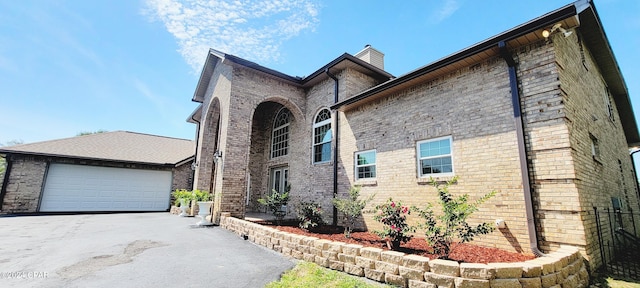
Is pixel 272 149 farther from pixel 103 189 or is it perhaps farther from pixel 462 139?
pixel 103 189

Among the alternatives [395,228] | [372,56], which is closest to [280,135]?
[372,56]

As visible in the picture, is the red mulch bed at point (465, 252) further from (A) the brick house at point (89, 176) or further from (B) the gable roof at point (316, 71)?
(A) the brick house at point (89, 176)

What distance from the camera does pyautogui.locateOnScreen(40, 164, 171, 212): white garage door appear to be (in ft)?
43.7

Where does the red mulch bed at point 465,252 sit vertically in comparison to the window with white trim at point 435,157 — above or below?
below

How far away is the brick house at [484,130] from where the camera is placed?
4.45m

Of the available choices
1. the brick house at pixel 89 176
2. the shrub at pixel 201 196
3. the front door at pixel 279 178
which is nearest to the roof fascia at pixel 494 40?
the front door at pixel 279 178

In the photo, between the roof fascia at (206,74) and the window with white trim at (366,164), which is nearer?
the window with white trim at (366,164)

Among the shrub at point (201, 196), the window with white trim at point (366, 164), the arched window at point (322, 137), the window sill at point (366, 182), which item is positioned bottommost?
the shrub at point (201, 196)

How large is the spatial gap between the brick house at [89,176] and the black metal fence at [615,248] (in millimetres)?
18500

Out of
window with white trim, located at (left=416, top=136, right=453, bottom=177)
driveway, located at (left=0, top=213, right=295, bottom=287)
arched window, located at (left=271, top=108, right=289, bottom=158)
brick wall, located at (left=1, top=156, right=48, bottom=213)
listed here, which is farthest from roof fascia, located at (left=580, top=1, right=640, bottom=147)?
brick wall, located at (left=1, top=156, right=48, bottom=213)

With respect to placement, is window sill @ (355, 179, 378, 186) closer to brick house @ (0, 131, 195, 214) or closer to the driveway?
the driveway

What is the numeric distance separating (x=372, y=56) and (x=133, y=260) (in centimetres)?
1098

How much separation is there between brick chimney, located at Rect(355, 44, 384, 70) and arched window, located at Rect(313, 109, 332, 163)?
10.9ft

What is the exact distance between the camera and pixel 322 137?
408 inches
